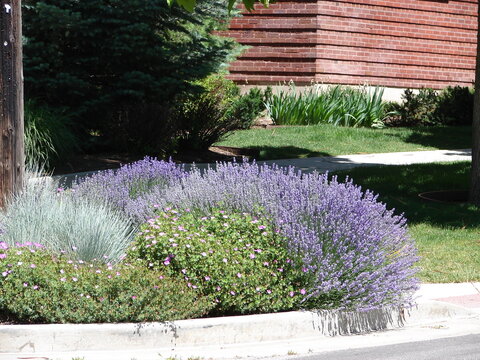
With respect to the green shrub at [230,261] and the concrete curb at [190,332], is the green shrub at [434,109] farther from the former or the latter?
the concrete curb at [190,332]

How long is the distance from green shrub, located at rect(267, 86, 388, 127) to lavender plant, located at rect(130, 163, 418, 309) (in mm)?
12100

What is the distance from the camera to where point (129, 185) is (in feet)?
27.4

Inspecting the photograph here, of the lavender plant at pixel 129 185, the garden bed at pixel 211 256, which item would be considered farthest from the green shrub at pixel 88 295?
the lavender plant at pixel 129 185

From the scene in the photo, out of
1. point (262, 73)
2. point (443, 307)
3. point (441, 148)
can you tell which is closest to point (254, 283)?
point (443, 307)

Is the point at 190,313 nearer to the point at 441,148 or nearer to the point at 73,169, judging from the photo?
the point at 73,169

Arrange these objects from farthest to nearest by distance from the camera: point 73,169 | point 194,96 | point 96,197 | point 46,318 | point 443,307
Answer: point 194,96 → point 73,169 → point 96,197 → point 443,307 → point 46,318

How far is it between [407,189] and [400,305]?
18.5 ft

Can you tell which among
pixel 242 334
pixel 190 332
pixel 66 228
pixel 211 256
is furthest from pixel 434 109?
pixel 190 332

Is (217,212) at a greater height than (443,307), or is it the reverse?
(217,212)

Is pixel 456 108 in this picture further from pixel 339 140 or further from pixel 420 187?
pixel 420 187

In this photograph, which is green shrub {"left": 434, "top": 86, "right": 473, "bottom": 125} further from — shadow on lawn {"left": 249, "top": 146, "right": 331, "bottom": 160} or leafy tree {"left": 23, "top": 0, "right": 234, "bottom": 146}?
leafy tree {"left": 23, "top": 0, "right": 234, "bottom": 146}

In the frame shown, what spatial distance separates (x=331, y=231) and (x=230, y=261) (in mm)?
921

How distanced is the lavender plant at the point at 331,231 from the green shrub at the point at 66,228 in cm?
84

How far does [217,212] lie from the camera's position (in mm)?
6910
